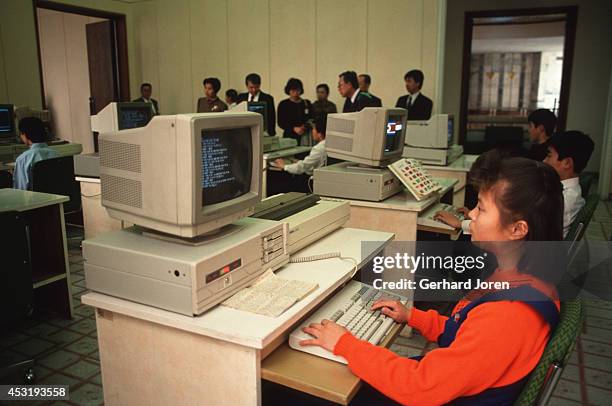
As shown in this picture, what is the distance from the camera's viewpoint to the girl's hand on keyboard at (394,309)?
4.90 ft

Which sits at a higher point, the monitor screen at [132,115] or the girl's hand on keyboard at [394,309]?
the monitor screen at [132,115]

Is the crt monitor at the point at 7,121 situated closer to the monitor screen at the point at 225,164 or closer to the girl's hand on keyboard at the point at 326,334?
the monitor screen at the point at 225,164

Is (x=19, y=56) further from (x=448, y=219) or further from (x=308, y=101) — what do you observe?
(x=448, y=219)

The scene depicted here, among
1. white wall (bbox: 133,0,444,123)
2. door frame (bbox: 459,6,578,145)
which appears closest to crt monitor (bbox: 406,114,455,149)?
white wall (bbox: 133,0,444,123)

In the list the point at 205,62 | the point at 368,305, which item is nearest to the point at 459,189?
the point at 368,305

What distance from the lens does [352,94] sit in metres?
5.28

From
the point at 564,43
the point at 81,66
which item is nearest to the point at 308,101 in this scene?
the point at 564,43

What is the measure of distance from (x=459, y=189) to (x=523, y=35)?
27.9 ft

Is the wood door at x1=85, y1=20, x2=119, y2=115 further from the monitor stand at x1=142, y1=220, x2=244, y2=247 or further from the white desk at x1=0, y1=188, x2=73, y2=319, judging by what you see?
the monitor stand at x1=142, y1=220, x2=244, y2=247

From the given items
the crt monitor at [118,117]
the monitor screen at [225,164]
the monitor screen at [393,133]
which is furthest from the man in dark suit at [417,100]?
the monitor screen at [225,164]

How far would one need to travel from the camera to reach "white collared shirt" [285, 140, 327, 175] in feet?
13.0

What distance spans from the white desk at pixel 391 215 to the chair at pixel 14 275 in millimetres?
1474

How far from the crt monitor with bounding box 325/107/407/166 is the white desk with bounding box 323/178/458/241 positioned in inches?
9.5

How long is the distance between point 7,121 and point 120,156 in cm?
407
